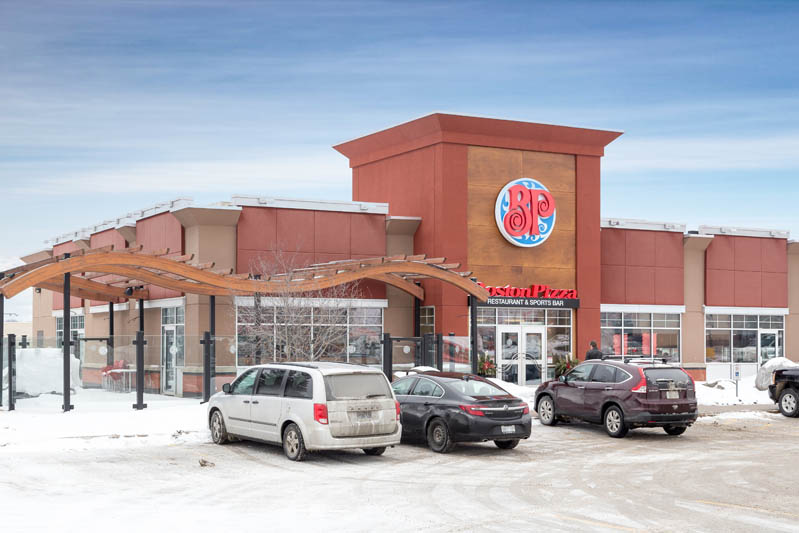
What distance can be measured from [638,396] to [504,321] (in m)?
15.0

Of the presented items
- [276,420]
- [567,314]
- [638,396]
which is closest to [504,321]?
[567,314]

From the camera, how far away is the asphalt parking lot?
1084 cm

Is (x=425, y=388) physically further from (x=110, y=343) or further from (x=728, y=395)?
(x=728, y=395)

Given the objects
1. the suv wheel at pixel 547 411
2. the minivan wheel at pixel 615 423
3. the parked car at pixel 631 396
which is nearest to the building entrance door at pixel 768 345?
the suv wheel at pixel 547 411

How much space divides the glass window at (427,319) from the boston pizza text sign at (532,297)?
6.03ft

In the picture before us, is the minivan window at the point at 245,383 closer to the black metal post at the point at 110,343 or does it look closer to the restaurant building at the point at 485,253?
the black metal post at the point at 110,343

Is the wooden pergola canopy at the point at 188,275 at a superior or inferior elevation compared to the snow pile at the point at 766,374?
superior

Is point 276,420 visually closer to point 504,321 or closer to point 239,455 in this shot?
point 239,455

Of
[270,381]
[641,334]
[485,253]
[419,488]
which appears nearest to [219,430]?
[270,381]

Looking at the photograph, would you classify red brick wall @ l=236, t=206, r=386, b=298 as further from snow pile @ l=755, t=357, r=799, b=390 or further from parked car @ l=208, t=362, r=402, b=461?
parked car @ l=208, t=362, r=402, b=461

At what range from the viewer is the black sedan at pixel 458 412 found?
56.1 ft

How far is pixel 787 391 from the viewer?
82.3 feet

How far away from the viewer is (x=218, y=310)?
30.7 metres

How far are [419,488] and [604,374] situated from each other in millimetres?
8676
